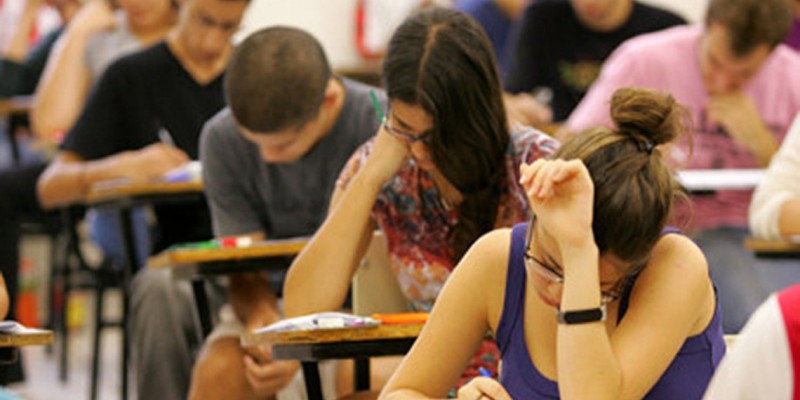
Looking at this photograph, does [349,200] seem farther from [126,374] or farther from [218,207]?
[126,374]

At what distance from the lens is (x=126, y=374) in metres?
4.95

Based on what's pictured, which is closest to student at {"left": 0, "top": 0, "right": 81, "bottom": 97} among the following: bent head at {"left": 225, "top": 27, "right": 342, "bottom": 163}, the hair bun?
bent head at {"left": 225, "top": 27, "right": 342, "bottom": 163}

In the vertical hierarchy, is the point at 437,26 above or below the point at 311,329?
above

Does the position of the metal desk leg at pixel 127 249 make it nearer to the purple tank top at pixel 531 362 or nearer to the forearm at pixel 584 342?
the purple tank top at pixel 531 362

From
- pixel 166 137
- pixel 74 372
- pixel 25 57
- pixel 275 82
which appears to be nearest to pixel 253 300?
pixel 275 82

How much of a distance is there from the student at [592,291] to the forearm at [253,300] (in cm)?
140

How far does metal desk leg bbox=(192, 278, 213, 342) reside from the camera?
3.67 m

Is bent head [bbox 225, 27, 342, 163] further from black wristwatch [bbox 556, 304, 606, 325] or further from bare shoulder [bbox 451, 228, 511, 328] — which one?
black wristwatch [bbox 556, 304, 606, 325]

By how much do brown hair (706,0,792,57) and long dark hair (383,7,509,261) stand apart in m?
1.59

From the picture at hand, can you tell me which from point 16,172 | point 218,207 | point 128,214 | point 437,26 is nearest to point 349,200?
point 437,26

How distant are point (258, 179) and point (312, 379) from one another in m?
1.22

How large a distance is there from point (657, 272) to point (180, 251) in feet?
4.90

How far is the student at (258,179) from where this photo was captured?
334 centimetres

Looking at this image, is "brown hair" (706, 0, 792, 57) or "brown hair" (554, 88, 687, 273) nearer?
"brown hair" (554, 88, 687, 273)
